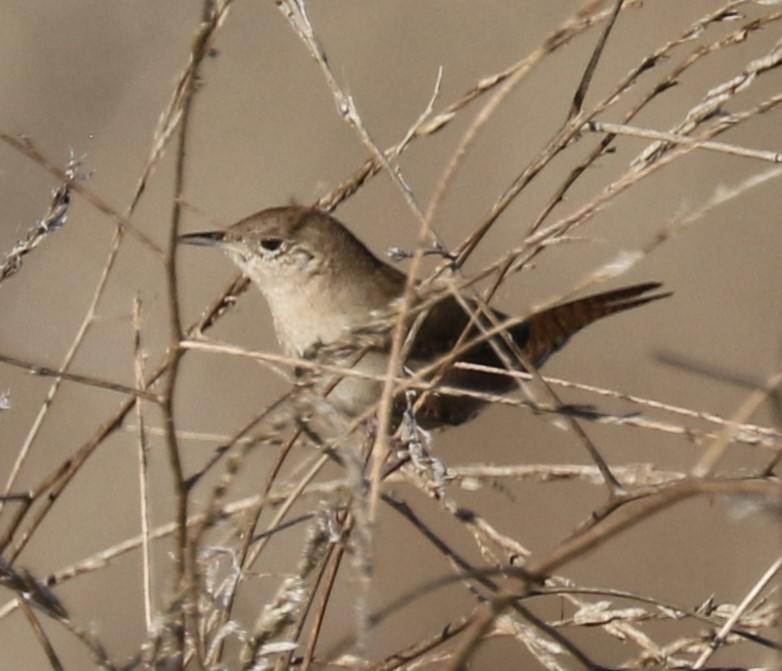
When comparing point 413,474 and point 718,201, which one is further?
point 413,474

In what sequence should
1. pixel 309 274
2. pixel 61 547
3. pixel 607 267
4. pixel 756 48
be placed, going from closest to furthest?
pixel 607 267 → pixel 309 274 → pixel 61 547 → pixel 756 48

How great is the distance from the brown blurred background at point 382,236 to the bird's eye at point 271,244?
4.29ft

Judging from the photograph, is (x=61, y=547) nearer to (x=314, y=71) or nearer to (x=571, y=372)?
(x=571, y=372)

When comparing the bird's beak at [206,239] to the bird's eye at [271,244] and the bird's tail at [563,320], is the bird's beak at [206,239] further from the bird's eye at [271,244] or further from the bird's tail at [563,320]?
the bird's tail at [563,320]

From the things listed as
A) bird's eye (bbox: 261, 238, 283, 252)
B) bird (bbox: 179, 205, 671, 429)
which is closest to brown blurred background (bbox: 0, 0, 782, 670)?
bird (bbox: 179, 205, 671, 429)

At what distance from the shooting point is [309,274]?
3.50m

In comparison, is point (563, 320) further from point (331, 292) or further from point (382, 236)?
point (382, 236)

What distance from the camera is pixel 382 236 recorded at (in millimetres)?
5883

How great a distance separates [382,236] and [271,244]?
249 centimetres

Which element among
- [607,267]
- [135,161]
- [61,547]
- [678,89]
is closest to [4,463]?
[61,547]

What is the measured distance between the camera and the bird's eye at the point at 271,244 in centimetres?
339

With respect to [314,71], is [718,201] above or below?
below

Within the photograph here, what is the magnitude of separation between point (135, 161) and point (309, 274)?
273cm

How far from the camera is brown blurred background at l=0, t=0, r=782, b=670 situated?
511cm
